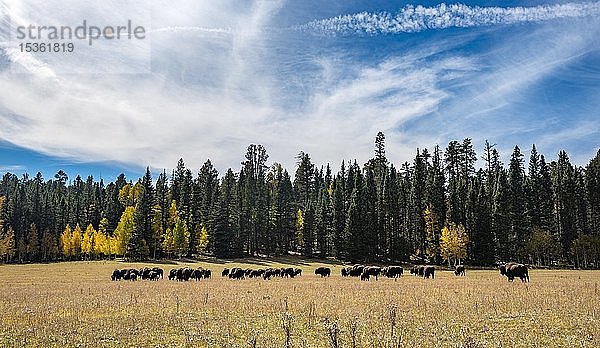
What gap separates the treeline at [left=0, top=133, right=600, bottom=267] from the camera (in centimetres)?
7512

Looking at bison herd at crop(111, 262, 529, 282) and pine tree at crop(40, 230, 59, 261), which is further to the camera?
pine tree at crop(40, 230, 59, 261)

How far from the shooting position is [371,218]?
260 feet

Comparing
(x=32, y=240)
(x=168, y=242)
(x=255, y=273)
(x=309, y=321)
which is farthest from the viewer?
(x=32, y=240)

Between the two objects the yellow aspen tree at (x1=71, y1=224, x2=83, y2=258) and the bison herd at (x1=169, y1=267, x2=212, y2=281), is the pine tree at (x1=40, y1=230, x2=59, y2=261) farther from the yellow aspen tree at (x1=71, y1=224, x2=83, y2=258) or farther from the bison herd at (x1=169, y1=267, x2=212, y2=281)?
the bison herd at (x1=169, y1=267, x2=212, y2=281)

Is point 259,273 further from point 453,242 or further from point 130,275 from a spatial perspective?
point 453,242

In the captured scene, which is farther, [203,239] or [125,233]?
[203,239]

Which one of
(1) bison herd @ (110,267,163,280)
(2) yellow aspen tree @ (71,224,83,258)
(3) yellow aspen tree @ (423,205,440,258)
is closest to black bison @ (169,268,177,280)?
(1) bison herd @ (110,267,163,280)

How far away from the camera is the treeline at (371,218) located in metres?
75.1

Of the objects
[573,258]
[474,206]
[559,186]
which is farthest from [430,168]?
[573,258]

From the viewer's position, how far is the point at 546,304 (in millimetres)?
18797

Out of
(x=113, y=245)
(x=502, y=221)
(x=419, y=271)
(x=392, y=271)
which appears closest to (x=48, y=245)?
(x=113, y=245)

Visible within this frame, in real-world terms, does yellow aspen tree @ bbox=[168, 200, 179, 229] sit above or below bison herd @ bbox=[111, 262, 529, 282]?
above

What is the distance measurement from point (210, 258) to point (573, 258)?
201ft

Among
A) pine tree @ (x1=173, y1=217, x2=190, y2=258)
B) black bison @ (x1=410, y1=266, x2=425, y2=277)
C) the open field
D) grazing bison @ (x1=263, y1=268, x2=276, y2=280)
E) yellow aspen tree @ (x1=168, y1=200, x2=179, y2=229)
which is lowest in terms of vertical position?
black bison @ (x1=410, y1=266, x2=425, y2=277)
